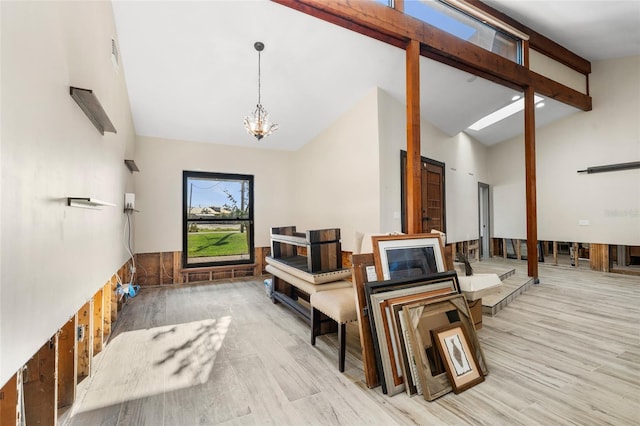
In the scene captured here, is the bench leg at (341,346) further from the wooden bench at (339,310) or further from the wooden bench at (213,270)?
the wooden bench at (213,270)

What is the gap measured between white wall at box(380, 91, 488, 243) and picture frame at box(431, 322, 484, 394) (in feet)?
7.40

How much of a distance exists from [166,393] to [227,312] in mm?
1822

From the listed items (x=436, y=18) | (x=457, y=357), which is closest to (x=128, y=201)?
(x=457, y=357)

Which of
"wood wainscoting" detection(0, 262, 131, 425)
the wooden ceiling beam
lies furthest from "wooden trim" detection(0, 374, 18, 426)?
the wooden ceiling beam

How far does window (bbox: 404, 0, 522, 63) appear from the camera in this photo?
11.6 ft

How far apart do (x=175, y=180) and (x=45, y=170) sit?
181 inches

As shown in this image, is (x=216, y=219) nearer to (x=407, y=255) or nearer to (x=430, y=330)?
(x=407, y=255)

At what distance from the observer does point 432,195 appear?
231 inches

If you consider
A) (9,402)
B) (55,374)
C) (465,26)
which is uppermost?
(465,26)

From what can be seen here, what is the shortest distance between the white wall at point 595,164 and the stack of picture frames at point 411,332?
6.03m

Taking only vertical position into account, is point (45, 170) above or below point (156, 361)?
above

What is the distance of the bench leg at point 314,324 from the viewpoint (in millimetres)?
2788

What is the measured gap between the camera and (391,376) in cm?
200

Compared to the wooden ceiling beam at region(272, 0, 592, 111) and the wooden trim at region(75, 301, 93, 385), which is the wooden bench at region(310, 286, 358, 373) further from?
the wooden ceiling beam at region(272, 0, 592, 111)
